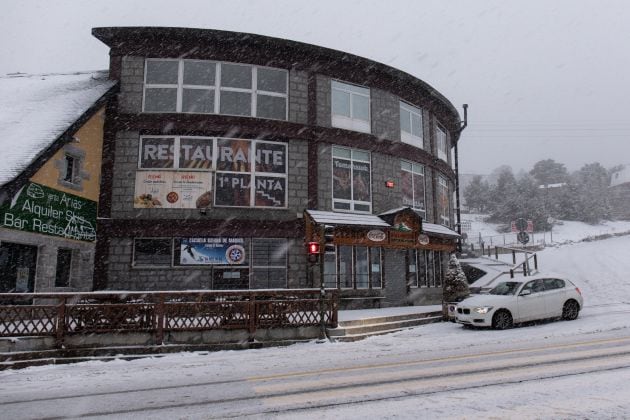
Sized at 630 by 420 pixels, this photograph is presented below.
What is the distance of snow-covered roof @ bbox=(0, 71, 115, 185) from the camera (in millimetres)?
15148

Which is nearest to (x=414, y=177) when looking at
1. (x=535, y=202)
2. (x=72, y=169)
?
(x=72, y=169)

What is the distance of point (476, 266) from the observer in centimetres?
3005

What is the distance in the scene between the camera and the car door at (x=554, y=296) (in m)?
15.1

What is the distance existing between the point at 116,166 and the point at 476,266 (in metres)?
21.8

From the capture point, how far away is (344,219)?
19719 mm

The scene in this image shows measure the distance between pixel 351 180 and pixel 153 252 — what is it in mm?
8886

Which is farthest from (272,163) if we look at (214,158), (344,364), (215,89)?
(344,364)

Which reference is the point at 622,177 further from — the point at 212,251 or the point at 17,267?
the point at 17,267

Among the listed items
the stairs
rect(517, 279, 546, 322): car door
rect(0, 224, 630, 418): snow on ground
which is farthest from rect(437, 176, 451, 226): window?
rect(517, 279, 546, 322): car door

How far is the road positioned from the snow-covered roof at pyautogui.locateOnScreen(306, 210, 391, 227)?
323 inches

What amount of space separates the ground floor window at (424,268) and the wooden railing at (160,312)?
32.6ft

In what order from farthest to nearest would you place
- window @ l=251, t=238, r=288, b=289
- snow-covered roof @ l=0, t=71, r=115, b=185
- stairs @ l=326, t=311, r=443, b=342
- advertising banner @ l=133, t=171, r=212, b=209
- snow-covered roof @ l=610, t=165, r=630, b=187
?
snow-covered roof @ l=610, t=165, r=630, b=187 → window @ l=251, t=238, r=288, b=289 → advertising banner @ l=133, t=171, r=212, b=209 → snow-covered roof @ l=0, t=71, r=115, b=185 → stairs @ l=326, t=311, r=443, b=342

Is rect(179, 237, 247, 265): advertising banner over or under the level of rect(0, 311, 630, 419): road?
over

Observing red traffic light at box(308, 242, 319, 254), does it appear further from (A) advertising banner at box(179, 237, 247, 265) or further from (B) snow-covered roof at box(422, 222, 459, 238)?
(B) snow-covered roof at box(422, 222, 459, 238)
